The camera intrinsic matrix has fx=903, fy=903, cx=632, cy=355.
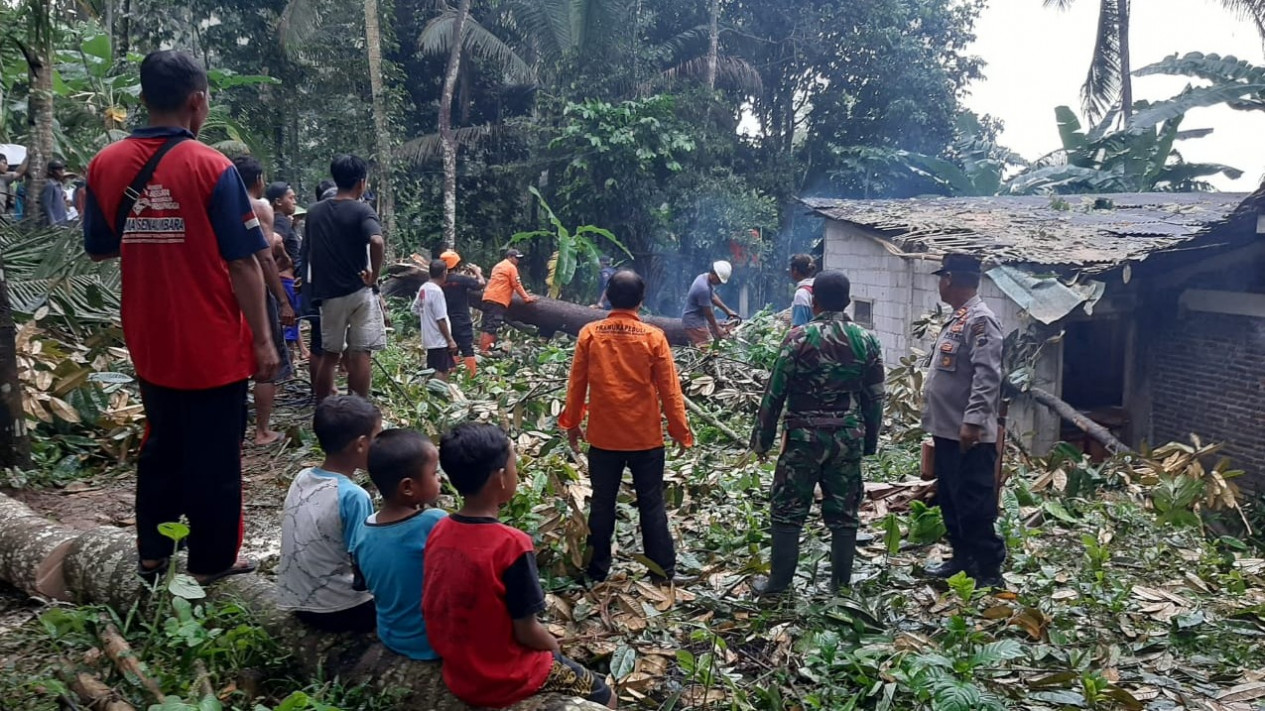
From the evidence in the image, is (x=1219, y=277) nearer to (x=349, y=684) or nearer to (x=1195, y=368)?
(x=1195, y=368)

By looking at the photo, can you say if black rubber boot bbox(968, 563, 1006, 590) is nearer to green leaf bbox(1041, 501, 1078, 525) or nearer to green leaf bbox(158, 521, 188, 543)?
green leaf bbox(1041, 501, 1078, 525)

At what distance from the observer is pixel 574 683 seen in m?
2.91

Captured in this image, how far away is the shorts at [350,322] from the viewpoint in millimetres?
5621

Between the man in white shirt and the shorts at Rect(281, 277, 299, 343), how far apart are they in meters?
1.32

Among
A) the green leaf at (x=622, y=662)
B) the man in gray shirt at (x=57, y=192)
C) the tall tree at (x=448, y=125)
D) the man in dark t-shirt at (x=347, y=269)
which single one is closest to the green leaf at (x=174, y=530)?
the green leaf at (x=622, y=662)

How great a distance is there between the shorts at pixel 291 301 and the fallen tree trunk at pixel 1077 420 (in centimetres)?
725

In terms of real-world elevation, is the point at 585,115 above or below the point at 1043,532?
above

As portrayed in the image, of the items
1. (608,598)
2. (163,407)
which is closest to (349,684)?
(163,407)

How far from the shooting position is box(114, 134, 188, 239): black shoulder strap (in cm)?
300

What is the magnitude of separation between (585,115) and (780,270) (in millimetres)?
7119

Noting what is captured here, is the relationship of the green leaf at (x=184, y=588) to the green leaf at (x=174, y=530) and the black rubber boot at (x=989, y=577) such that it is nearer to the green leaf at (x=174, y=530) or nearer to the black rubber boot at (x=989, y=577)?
the green leaf at (x=174, y=530)

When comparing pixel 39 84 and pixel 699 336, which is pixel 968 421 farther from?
pixel 699 336

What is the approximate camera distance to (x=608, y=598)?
4297 mm

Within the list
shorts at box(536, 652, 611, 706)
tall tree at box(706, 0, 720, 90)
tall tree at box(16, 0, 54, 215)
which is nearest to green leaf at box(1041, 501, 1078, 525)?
shorts at box(536, 652, 611, 706)
